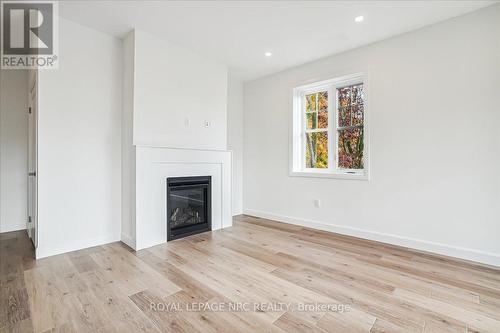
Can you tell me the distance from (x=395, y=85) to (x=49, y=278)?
4312 mm

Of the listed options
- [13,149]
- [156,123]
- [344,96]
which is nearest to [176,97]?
[156,123]

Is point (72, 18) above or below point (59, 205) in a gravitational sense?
above

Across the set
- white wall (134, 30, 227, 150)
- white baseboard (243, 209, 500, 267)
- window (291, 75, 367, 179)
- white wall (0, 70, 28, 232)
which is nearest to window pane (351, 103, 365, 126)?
window (291, 75, 367, 179)

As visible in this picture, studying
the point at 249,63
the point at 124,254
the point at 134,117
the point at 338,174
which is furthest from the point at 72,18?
the point at 338,174

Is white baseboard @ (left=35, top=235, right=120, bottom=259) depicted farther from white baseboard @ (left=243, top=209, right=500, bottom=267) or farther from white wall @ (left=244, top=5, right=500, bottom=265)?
white wall @ (left=244, top=5, right=500, bottom=265)

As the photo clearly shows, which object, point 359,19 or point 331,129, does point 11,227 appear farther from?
point 359,19

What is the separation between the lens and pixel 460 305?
6.09 ft

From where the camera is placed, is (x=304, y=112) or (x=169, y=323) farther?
(x=304, y=112)

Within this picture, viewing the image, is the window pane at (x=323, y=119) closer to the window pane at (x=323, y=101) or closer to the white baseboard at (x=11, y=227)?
the window pane at (x=323, y=101)

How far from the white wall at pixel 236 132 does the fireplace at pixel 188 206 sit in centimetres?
117

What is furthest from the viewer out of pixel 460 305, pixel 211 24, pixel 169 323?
pixel 211 24

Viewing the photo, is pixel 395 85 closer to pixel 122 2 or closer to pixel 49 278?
pixel 122 2

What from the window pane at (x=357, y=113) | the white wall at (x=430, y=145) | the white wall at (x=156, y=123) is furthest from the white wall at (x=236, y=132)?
the window pane at (x=357, y=113)

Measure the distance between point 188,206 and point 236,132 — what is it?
197 cm
